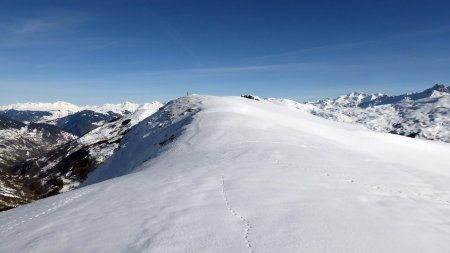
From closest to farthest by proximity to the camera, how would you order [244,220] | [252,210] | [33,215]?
[244,220] → [252,210] → [33,215]

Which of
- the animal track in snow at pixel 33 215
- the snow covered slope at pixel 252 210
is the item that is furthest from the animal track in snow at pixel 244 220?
the animal track in snow at pixel 33 215

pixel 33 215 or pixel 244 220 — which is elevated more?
pixel 244 220

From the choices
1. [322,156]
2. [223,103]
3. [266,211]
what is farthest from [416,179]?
[223,103]

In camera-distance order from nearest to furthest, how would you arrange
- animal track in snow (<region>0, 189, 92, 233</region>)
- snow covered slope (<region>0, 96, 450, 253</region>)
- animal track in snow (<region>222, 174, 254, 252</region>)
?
animal track in snow (<region>222, 174, 254, 252</region>) → snow covered slope (<region>0, 96, 450, 253</region>) → animal track in snow (<region>0, 189, 92, 233</region>)

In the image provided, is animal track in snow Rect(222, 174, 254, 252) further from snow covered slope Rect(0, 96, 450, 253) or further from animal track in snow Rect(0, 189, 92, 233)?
animal track in snow Rect(0, 189, 92, 233)

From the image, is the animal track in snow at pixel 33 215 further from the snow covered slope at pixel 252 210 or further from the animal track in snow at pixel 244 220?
the animal track in snow at pixel 244 220

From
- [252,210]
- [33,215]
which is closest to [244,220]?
[252,210]

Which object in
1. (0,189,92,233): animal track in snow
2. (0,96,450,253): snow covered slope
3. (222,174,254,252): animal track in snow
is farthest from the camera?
(0,189,92,233): animal track in snow

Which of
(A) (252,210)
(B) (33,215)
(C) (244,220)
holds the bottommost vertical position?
(B) (33,215)

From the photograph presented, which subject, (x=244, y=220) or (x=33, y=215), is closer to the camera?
(x=244, y=220)

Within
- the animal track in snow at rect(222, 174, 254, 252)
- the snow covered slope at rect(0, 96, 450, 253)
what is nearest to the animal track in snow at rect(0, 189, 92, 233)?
the snow covered slope at rect(0, 96, 450, 253)

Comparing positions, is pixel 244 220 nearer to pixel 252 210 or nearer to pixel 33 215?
pixel 252 210

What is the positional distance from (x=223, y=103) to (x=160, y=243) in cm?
5924

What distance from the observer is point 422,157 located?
4181 centimetres
